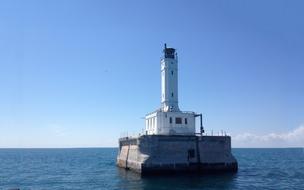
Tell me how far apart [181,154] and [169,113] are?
7515mm

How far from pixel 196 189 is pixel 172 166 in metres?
12.0

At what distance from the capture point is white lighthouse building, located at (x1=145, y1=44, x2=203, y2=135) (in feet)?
197

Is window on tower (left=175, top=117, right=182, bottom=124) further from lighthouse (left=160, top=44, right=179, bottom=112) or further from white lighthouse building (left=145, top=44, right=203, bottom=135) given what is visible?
lighthouse (left=160, top=44, right=179, bottom=112)

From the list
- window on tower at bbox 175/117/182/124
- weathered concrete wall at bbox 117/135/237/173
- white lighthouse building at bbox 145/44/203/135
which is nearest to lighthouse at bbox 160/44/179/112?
white lighthouse building at bbox 145/44/203/135

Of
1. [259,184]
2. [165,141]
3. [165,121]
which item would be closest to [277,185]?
[259,184]

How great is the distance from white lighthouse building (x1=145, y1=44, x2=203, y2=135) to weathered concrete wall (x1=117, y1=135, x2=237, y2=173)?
4054 mm

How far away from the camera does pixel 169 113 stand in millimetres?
60094

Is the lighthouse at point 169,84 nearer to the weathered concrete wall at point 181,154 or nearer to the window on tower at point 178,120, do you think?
the window on tower at point 178,120

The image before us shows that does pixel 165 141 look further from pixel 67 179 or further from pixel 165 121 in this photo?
pixel 67 179

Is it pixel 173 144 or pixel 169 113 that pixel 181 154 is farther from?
pixel 169 113

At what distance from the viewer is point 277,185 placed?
47.2 meters

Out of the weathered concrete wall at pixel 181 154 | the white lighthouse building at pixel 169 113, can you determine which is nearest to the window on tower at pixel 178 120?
the white lighthouse building at pixel 169 113

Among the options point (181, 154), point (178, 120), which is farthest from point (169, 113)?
point (181, 154)

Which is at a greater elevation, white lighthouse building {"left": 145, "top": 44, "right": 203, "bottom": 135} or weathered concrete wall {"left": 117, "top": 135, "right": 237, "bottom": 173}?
white lighthouse building {"left": 145, "top": 44, "right": 203, "bottom": 135}
